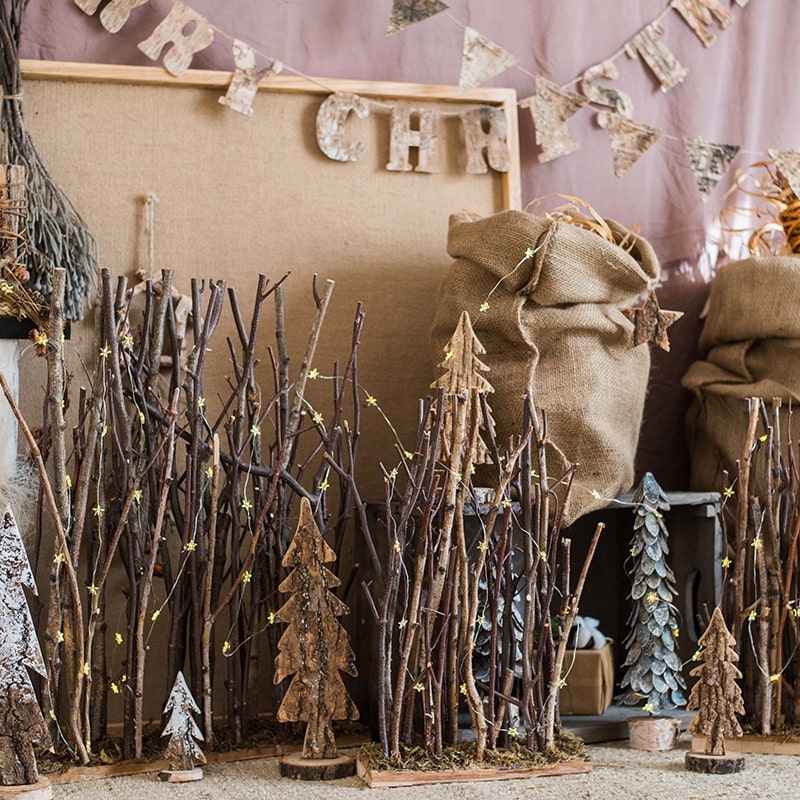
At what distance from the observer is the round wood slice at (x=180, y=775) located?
1.60 meters

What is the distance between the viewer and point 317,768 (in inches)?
63.5

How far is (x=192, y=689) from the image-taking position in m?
1.76

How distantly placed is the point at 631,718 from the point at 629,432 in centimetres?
51

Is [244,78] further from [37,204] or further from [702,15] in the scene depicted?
[702,15]

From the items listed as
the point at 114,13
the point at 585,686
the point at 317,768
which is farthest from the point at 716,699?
the point at 114,13

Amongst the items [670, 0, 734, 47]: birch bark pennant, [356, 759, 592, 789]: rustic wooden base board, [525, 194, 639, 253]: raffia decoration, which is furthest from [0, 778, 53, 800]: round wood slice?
[670, 0, 734, 47]: birch bark pennant

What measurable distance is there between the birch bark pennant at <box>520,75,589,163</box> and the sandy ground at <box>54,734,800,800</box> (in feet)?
4.01

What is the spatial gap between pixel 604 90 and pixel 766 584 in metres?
1.11

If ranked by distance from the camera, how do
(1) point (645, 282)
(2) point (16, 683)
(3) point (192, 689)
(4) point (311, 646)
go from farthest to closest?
(1) point (645, 282)
(3) point (192, 689)
(4) point (311, 646)
(2) point (16, 683)

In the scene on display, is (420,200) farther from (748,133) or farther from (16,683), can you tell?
(16,683)

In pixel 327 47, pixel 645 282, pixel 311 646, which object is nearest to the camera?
pixel 311 646

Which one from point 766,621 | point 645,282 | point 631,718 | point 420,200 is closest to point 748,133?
point 645,282

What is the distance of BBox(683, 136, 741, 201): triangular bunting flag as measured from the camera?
2215mm

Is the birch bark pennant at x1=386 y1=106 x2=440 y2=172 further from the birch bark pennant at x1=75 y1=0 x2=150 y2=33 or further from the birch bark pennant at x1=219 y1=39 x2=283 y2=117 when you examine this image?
the birch bark pennant at x1=75 y1=0 x2=150 y2=33
